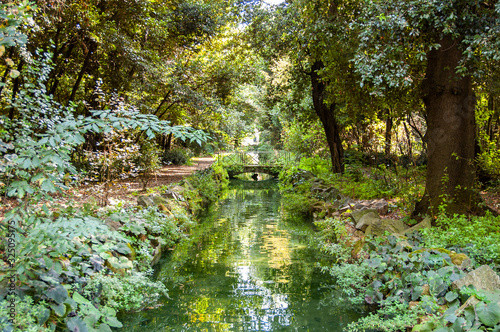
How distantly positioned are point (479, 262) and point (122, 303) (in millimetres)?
4207

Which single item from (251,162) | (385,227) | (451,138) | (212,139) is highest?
(251,162)

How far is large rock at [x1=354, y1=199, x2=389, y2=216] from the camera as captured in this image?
23.8 feet

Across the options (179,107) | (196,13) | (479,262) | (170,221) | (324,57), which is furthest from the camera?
(179,107)

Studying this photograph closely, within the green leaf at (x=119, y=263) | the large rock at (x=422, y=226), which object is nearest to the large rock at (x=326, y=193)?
the large rock at (x=422, y=226)

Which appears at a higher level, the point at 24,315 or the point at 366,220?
the point at 366,220

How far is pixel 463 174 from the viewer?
18.5ft

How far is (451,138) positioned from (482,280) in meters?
3.03

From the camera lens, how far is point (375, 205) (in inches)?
306

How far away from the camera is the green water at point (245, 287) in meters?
4.10

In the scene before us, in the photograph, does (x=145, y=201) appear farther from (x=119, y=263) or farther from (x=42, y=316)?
(x=42, y=316)

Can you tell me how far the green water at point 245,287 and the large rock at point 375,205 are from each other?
1.32 m

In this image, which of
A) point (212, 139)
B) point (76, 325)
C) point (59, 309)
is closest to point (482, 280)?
point (212, 139)

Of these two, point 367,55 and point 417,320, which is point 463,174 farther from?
point 417,320

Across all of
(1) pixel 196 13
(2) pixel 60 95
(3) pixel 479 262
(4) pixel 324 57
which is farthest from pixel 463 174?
(2) pixel 60 95
